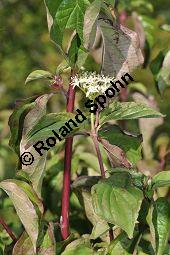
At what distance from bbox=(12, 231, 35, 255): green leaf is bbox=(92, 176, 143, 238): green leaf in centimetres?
19

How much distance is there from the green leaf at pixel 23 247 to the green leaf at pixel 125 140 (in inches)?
8.5

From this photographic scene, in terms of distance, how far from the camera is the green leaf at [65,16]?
2.97 ft

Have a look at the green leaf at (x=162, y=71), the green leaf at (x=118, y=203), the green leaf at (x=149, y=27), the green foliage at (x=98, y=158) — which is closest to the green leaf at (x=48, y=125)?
the green foliage at (x=98, y=158)

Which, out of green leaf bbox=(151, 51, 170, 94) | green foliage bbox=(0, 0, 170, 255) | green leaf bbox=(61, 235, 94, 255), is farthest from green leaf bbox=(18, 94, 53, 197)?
green leaf bbox=(151, 51, 170, 94)

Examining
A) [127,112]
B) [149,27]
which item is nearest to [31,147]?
[127,112]

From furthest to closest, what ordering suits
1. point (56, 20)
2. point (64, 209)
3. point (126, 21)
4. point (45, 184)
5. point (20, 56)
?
point (20, 56), point (126, 21), point (45, 184), point (64, 209), point (56, 20)

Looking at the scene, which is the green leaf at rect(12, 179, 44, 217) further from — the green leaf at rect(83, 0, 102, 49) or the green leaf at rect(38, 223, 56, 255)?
Result: the green leaf at rect(83, 0, 102, 49)

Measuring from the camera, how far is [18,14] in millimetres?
3807

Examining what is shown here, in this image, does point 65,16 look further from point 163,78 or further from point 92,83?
point 163,78

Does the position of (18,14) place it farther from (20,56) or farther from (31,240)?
(31,240)

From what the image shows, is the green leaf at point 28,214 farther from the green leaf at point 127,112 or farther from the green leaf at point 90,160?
the green leaf at point 90,160

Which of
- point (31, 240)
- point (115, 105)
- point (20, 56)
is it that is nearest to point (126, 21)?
point (115, 105)

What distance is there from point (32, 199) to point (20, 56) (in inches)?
111

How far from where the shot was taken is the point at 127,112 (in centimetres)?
97
